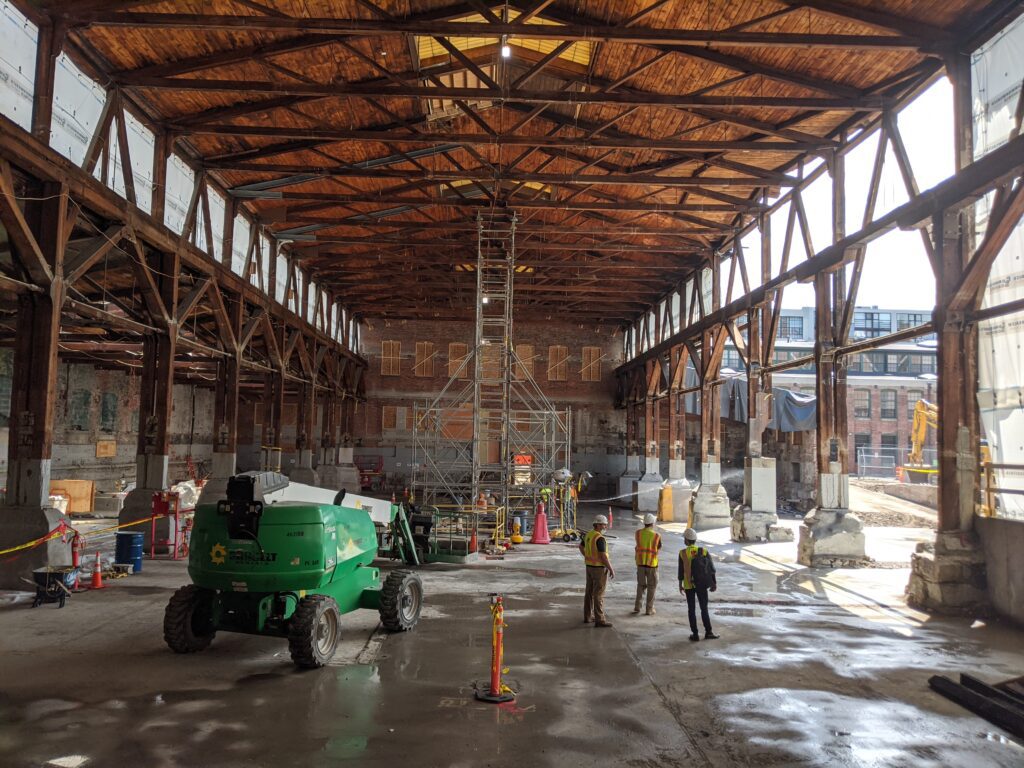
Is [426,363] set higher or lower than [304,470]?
higher

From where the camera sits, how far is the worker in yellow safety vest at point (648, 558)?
1035cm

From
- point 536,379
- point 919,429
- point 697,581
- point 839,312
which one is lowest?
point 697,581

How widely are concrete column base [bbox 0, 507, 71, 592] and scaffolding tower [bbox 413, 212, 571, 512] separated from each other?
967cm

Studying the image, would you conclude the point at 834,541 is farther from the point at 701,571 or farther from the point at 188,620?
the point at 188,620

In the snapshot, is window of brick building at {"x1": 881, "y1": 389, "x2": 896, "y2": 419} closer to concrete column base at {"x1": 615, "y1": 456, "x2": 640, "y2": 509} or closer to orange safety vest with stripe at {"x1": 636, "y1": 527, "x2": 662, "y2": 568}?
concrete column base at {"x1": 615, "y1": 456, "x2": 640, "y2": 509}

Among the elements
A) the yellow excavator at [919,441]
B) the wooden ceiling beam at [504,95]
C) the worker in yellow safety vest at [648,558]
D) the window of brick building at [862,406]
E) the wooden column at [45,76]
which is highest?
the wooden ceiling beam at [504,95]

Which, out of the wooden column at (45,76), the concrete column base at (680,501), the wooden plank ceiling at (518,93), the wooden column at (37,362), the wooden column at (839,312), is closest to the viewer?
the wooden column at (45,76)

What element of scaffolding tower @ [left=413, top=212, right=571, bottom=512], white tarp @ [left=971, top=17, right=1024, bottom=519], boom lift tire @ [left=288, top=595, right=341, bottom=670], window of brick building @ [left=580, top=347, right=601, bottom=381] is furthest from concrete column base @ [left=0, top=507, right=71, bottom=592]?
window of brick building @ [left=580, top=347, right=601, bottom=381]

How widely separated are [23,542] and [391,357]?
29329 mm

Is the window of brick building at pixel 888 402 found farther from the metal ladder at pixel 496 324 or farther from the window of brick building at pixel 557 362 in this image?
the metal ladder at pixel 496 324

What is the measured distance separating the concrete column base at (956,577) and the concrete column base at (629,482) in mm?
21355

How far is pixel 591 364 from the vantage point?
132 ft

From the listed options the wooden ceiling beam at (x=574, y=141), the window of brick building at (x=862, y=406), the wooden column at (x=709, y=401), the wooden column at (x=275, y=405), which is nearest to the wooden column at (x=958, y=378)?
the wooden ceiling beam at (x=574, y=141)

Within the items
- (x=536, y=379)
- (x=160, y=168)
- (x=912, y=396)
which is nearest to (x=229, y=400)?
(x=160, y=168)
